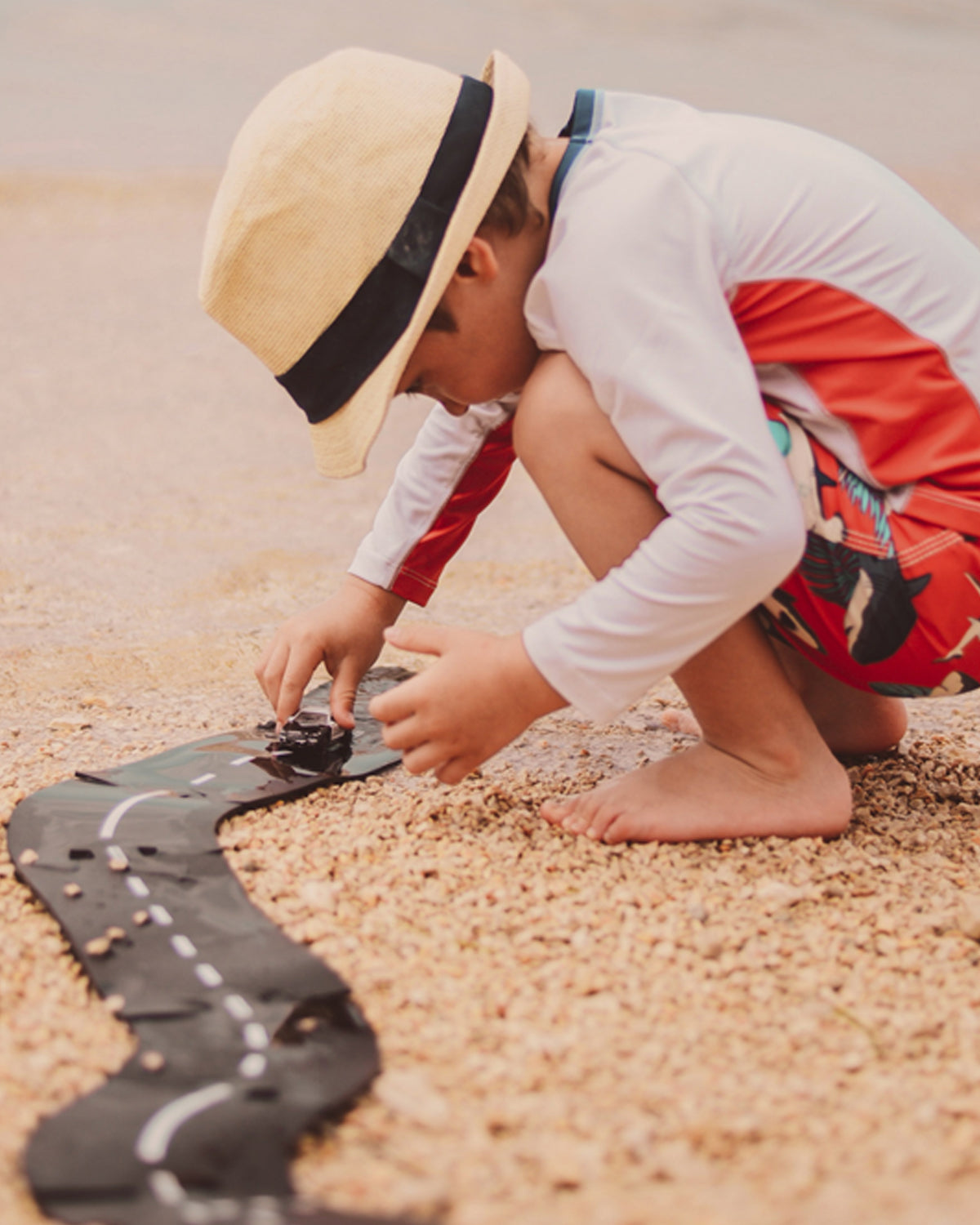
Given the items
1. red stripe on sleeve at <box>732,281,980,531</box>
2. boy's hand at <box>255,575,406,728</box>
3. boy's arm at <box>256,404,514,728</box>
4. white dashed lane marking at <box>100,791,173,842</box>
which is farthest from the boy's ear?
white dashed lane marking at <box>100,791,173,842</box>

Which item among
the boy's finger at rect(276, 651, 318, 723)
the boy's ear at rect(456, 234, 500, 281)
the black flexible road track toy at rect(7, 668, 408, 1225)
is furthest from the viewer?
the boy's finger at rect(276, 651, 318, 723)

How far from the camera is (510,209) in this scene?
4.37ft

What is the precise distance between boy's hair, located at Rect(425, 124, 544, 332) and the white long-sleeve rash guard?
0.04 m

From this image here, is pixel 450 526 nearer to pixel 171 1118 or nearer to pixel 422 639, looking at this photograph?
pixel 422 639

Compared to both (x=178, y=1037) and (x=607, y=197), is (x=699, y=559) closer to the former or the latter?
(x=607, y=197)

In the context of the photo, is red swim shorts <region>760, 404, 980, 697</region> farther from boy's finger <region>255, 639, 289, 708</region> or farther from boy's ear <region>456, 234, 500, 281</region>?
boy's finger <region>255, 639, 289, 708</region>

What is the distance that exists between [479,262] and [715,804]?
706 mm

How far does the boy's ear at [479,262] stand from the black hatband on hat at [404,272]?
4 centimetres

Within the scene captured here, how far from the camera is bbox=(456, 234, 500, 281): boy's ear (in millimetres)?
1317

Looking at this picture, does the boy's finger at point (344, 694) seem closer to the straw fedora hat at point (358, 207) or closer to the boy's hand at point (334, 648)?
the boy's hand at point (334, 648)

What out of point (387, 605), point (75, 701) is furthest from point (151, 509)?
point (387, 605)

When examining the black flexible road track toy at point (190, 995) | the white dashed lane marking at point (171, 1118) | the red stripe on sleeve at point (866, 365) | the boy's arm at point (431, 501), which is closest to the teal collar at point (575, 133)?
the red stripe on sleeve at point (866, 365)

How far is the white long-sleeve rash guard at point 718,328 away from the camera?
4.09 feet

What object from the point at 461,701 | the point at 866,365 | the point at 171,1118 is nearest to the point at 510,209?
the point at 866,365
